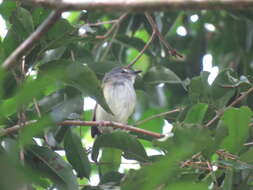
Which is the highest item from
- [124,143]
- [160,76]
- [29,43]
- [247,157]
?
[29,43]

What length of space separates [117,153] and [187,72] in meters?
2.71

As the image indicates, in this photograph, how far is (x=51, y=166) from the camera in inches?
143

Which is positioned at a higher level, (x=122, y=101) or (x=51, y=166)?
(x=122, y=101)

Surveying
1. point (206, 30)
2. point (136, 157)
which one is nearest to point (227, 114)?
point (136, 157)

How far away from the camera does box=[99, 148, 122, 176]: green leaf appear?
4207 millimetres

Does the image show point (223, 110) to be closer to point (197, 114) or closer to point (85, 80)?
point (197, 114)

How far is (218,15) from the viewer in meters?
6.98

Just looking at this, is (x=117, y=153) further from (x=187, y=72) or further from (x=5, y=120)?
(x=187, y=72)

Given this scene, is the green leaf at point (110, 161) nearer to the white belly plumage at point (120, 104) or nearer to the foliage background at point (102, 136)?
the foliage background at point (102, 136)

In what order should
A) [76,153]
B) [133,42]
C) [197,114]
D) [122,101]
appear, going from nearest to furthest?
[197,114] < [76,153] < [133,42] < [122,101]

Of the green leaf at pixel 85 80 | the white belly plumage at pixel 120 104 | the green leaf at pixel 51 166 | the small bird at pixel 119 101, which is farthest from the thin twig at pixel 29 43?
the white belly plumage at pixel 120 104

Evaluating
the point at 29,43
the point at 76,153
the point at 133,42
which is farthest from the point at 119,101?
the point at 29,43

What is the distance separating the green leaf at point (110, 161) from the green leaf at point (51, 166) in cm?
60

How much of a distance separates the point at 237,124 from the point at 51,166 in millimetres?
1274
